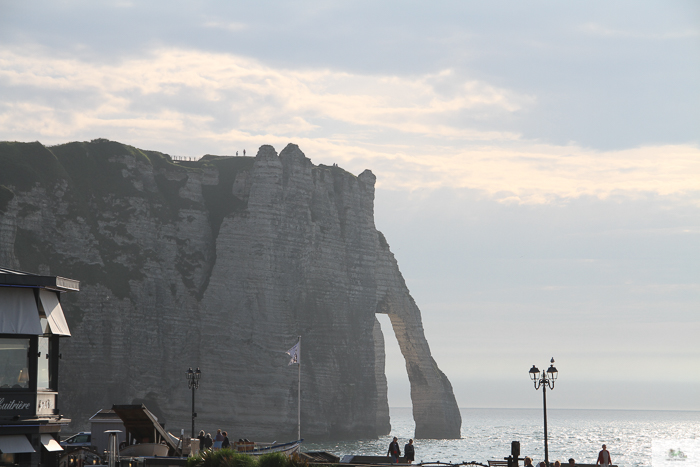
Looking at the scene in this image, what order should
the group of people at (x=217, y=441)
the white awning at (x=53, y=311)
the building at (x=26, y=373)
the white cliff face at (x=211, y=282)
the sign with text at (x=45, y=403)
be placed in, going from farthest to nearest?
the white cliff face at (x=211, y=282) < the group of people at (x=217, y=441) < the white awning at (x=53, y=311) < the sign with text at (x=45, y=403) < the building at (x=26, y=373)

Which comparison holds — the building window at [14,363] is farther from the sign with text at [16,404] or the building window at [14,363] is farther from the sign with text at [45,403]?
the sign with text at [45,403]

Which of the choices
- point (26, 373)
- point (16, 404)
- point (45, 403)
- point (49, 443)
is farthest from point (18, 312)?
point (49, 443)

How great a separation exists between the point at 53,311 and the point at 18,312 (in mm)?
1835

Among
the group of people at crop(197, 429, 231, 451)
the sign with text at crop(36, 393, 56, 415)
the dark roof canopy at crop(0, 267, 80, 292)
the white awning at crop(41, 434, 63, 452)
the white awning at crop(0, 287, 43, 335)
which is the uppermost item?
the dark roof canopy at crop(0, 267, 80, 292)

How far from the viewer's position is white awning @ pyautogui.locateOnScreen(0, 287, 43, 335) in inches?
1044

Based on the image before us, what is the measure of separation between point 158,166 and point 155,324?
25.1 m

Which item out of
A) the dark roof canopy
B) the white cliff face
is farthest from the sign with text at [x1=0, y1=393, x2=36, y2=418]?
the white cliff face

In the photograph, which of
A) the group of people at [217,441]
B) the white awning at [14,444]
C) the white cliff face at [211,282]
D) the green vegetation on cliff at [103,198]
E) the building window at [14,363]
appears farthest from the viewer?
the green vegetation on cliff at [103,198]

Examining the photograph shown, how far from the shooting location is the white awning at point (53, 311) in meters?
28.0

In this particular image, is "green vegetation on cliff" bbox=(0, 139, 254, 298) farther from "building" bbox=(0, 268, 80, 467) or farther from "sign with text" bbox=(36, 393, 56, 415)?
"building" bbox=(0, 268, 80, 467)

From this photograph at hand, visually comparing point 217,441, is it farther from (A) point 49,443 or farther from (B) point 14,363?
(B) point 14,363

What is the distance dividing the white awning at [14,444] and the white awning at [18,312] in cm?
348

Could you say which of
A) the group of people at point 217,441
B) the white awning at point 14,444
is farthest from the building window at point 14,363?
the group of people at point 217,441

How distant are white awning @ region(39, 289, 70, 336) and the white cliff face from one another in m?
63.6
